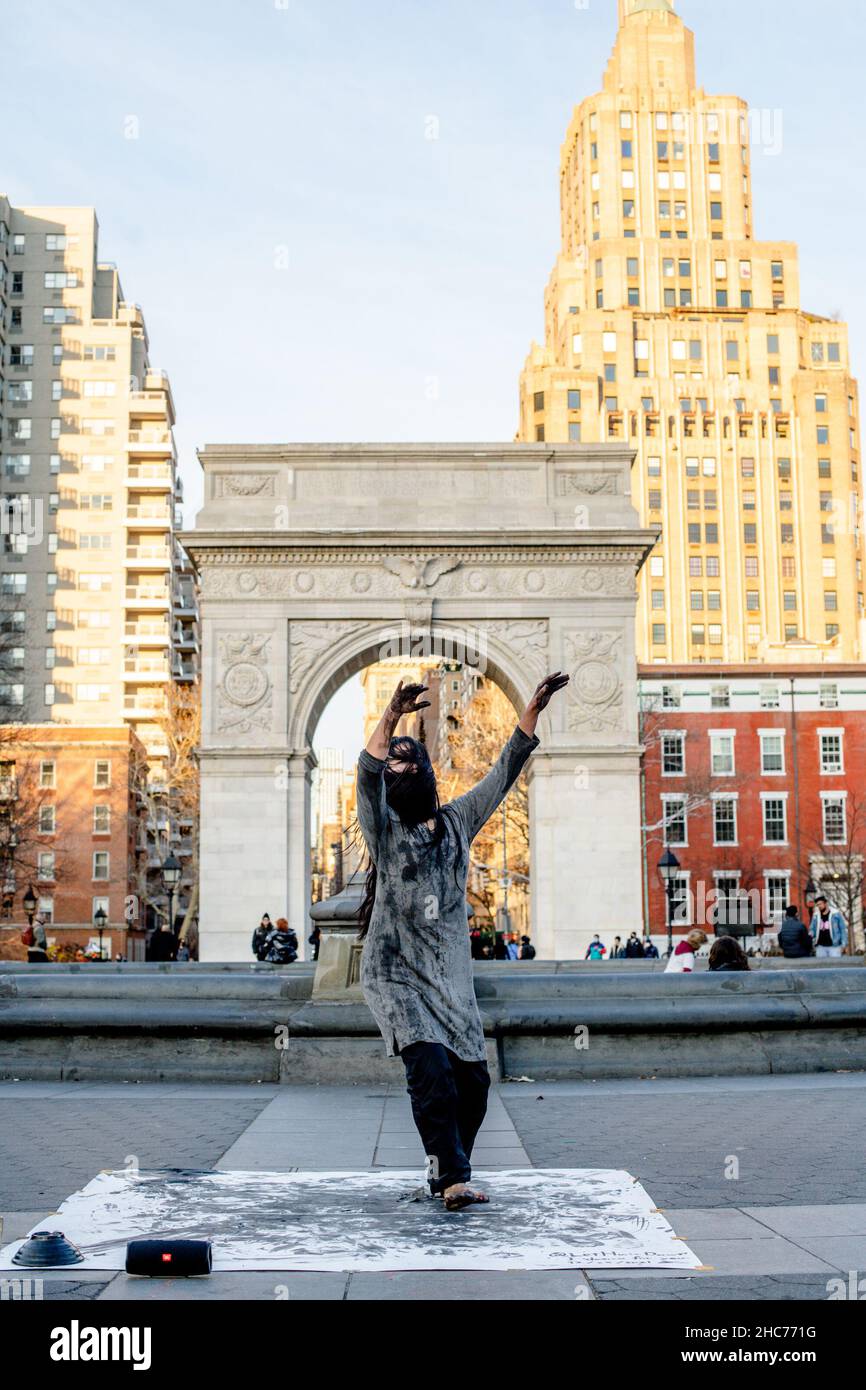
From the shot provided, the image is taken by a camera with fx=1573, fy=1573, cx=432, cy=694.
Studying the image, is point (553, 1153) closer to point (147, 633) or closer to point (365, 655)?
point (365, 655)

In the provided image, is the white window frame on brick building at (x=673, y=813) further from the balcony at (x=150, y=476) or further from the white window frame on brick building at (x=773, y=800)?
the balcony at (x=150, y=476)

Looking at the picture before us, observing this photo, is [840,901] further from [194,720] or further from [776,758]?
[194,720]

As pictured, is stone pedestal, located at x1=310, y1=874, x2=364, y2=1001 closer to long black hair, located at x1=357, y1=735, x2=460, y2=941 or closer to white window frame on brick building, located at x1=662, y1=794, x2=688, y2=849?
long black hair, located at x1=357, y1=735, x2=460, y2=941

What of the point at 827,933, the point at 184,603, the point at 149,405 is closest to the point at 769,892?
the point at 827,933

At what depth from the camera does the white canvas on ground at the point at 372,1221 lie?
4.95 m

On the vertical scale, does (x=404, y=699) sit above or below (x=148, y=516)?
below

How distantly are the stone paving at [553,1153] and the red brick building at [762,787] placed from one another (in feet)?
167

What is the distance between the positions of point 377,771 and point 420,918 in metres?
0.63

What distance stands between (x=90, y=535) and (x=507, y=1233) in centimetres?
8213

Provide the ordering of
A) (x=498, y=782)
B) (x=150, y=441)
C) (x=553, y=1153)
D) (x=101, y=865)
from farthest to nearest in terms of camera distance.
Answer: (x=150, y=441)
(x=101, y=865)
(x=553, y=1153)
(x=498, y=782)

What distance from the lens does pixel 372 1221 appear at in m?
5.69

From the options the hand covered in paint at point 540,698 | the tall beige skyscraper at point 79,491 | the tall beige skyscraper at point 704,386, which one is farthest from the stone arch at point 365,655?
the tall beige skyscraper at point 704,386

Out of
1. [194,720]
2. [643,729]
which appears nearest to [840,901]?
[643,729]

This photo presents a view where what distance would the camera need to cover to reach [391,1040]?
6.37 meters
